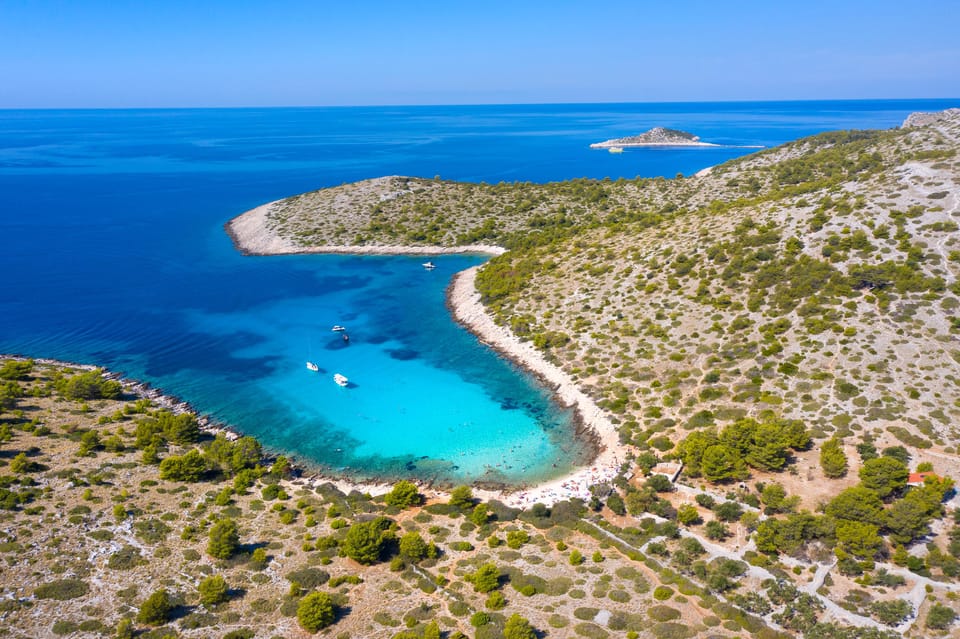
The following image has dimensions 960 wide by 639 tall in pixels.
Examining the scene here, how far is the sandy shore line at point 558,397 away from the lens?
4172 cm

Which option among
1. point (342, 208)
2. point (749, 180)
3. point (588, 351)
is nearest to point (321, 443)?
point (588, 351)

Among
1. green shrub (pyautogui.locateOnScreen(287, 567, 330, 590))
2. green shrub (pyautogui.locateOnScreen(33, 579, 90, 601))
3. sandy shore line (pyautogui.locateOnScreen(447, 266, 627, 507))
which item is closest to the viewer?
green shrub (pyautogui.locateOnScreen(33, 579, 90, 601))

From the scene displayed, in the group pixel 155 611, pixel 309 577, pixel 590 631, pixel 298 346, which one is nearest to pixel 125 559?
pixel 155 611

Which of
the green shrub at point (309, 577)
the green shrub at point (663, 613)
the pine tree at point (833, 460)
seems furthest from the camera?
the pine tree at point (833, 460)

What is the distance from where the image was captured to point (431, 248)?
111 metres

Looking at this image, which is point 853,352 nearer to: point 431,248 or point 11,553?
point 11,553

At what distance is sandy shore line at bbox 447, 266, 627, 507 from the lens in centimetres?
4172

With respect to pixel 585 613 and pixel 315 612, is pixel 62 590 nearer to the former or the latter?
pixel 315 612

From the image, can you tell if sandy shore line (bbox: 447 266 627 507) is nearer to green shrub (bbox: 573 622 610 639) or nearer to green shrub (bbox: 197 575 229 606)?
green shrub (bbox: 573 622 610 639)

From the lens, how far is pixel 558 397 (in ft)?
183

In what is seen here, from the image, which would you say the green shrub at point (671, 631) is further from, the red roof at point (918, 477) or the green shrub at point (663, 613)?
the red roof at point (918, 477)

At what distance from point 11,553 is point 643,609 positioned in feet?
120

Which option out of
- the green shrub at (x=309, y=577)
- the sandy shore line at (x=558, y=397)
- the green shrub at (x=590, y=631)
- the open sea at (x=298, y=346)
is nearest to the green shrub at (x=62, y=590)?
the green shrub at (x=309, y=577)

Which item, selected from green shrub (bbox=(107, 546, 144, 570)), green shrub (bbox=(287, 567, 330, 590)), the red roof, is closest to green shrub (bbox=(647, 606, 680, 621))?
green shrub (bbox=(287, 567, 330, 590))
